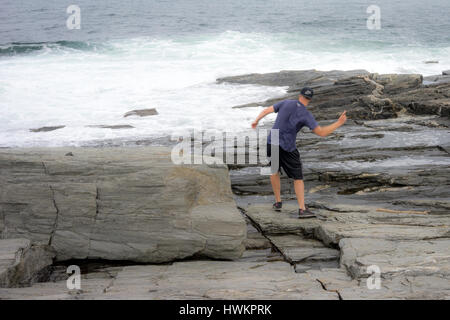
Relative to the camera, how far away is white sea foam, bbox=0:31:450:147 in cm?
1428

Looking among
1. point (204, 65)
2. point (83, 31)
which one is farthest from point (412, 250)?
point (83, 31)

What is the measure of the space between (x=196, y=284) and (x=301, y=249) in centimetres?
176

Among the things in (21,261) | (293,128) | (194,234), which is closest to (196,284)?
(194,234)

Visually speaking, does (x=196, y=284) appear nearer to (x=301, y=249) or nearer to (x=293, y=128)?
(x=301, y=249)

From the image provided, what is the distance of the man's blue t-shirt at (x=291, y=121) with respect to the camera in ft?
22.9

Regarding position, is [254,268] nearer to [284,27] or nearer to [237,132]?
[237,132]

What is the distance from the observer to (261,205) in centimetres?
757

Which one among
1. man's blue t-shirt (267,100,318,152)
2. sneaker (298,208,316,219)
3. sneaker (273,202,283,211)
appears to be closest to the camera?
sneaker (298,208,316,219)

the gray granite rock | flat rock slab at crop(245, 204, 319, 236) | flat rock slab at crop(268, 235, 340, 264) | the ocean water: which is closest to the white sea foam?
the ocean water

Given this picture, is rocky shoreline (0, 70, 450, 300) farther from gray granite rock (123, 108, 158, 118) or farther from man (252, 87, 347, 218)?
gray granite rock (123, 108, 158, 118)

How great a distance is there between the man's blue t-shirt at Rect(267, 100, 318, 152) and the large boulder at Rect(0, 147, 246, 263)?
1.43 metres

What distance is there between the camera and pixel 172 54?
96.0 ft

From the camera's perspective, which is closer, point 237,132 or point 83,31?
point 237,132
